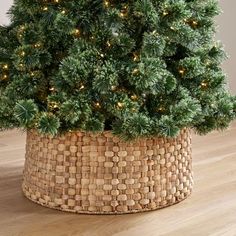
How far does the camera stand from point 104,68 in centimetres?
126

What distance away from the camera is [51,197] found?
4.56 ft

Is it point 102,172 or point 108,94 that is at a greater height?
point 108,94

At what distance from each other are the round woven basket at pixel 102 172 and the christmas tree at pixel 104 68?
62 mm

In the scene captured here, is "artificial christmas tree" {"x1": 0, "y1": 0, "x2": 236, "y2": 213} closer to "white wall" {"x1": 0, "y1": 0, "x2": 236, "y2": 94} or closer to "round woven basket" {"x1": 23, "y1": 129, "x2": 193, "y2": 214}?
"round woven basket" {"x1": 23, "y1": 129, "x2": 193, "y2": 214}

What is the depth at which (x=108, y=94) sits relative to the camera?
1269mm

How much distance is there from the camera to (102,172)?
1.34 metres

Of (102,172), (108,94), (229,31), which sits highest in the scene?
(229,31)

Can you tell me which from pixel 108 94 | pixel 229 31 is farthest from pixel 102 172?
pixel 229 31

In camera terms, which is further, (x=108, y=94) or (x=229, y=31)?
(x=229, y=31)

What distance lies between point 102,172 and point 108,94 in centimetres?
21

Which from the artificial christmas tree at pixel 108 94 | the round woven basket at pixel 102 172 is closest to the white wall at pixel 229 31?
the artificial christmas tree at pixel 108 94

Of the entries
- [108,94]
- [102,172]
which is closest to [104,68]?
[108,94]

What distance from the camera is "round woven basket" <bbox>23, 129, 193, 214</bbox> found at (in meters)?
1.33

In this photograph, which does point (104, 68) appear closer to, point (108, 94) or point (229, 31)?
point (108, 94)
